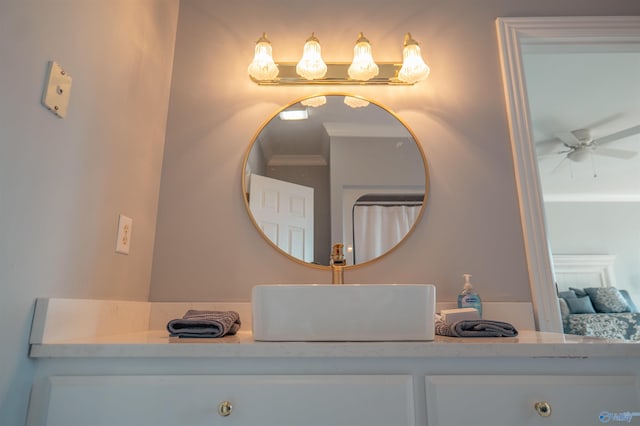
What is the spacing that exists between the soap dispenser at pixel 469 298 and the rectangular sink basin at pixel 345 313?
1.29 ft

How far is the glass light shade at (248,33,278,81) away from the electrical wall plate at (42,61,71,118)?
682 millimetres

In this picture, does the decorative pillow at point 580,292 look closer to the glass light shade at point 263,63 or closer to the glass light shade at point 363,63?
the glass light shade at point 363,63

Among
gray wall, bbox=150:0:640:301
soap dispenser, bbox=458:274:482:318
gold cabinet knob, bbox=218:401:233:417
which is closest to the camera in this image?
gold cabinet knob, bbox=218:401:233:417

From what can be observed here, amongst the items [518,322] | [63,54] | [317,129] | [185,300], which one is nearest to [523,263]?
[518,322]

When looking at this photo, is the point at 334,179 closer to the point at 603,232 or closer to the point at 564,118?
the point at 564,118

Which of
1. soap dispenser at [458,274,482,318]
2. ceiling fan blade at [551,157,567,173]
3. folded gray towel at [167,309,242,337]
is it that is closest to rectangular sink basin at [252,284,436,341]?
folded gray towel at [167,309,242,337]

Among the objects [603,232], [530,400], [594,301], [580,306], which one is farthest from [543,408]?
[603,232]

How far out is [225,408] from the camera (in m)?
0.70

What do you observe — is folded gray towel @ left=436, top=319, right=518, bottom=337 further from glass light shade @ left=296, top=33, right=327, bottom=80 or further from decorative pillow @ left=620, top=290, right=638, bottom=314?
decorative pillow @ left=620, top=290, right=638, bottom=314

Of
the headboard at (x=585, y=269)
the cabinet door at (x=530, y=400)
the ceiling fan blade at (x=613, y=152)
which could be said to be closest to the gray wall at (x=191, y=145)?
the cabinet door at (x=530, y=400)

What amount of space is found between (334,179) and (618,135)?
125 inches

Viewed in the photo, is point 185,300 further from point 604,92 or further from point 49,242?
point 604,92

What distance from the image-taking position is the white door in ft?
4.31

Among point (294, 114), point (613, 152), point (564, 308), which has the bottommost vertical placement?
point (564, 308)
